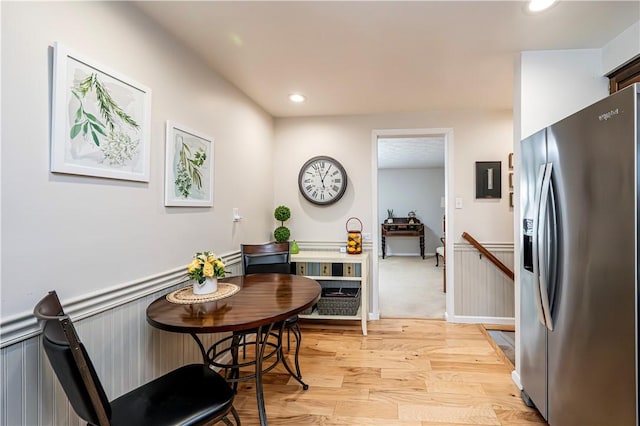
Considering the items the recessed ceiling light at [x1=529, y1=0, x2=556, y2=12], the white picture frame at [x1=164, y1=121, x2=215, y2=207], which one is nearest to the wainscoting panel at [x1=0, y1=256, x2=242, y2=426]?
the white picture frame at [x1=164, y1=121, x2=215, y2=207]

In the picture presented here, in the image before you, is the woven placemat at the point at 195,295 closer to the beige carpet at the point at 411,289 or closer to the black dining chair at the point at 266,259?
the black dining chair at the point at 266,259

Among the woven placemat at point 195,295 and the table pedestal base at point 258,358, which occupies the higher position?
the woven placemat at point 195,295

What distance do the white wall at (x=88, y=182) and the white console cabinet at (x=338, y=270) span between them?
1.13 meters

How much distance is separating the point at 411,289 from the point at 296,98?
11.1ft

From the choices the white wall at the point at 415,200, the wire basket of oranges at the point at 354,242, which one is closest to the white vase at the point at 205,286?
the wire basket of oranges at the point at 354,242

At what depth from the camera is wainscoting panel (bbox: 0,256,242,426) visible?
109 centimetres

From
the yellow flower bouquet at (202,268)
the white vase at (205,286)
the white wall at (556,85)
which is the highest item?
the white wall at (556,85)

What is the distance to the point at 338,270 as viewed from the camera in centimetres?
324

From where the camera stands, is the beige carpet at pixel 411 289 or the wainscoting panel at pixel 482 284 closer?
the wainscoting panel at pixel 482 284

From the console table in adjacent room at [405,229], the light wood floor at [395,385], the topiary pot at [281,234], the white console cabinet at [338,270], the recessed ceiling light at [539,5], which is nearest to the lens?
the recessed ceiling light at [539,5]

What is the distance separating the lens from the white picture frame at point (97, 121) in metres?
1.22

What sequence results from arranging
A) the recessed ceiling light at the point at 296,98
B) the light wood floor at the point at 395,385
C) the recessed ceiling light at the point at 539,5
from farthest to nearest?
the recessed ceiling light at the point at 296,98 → the light wood floor at the point at 395,385 → the recessed ceiling light at the point at 539,5

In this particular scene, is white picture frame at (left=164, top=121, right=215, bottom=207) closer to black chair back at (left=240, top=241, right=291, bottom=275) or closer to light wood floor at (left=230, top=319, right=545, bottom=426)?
black chair back at (left=240, top=241, right=291, bottom=275)

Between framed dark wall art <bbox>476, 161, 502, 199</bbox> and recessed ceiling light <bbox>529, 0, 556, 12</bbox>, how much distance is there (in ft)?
6.31
